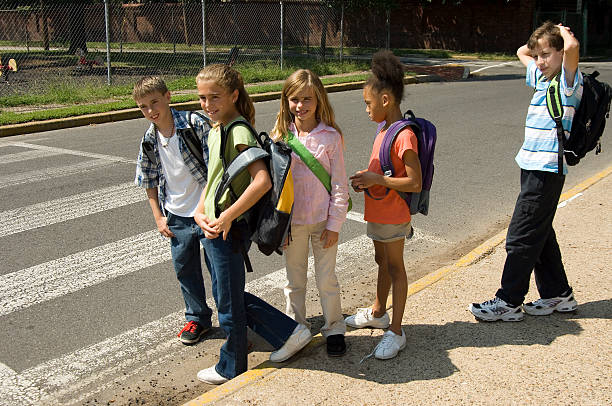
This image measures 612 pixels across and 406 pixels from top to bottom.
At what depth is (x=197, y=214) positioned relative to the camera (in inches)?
134

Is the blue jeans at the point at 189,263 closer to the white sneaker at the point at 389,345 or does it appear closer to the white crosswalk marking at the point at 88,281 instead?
the white crosswalk marking at the point at 88,281

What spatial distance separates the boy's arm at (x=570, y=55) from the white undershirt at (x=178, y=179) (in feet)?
6.99

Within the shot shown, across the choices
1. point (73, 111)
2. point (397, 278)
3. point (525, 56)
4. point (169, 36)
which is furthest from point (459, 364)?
point (169, 36)

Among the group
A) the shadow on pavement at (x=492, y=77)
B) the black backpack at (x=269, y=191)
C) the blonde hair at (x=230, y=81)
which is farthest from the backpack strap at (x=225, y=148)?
the shadow on pavement at (x=492, y=77)

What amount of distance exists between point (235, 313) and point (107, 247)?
106 inches

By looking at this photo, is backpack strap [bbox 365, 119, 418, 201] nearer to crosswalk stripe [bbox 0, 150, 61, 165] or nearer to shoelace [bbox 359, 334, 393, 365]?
shoelace [bbox 359, 334, 393, 365]

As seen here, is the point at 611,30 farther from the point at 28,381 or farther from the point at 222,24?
the point at 28,381

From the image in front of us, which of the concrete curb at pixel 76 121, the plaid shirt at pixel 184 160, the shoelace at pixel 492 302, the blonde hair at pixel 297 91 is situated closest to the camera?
the blonde hair at pixel 297 91

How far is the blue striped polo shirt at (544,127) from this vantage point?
364 centimetres

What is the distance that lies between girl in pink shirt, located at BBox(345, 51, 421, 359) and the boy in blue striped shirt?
68cm

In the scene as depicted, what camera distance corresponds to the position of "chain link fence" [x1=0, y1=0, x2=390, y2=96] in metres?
22.1

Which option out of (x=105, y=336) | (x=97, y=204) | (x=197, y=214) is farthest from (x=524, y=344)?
(x=97, y=204)

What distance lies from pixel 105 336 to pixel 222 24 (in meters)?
32.5

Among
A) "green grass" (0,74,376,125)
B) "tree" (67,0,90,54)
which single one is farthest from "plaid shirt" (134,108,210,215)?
"tree" (67,0,90,54)
